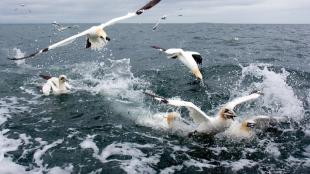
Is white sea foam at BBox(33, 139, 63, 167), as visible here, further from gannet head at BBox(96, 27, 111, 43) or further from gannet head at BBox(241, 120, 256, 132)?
gannet head at BBox(241, 120, 256, 132)

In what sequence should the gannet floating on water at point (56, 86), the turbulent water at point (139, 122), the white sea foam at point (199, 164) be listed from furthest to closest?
the gannet floating on water at point (56, 86) → the turbulent water at point (139, 122) → the white sea foam at point (199, 164)

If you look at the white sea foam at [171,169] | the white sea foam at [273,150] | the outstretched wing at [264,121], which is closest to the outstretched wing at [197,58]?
the outstretched wing at [264,121]

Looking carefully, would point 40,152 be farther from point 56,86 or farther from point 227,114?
point 56,86

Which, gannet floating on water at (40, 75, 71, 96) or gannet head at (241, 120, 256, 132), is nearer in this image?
gannet head at (241, 120, 256, 132)

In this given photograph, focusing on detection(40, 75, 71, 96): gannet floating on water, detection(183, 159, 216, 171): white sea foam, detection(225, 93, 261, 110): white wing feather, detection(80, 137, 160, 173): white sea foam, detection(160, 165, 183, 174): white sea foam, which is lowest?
detection(160, 165, 183, 174): white sea foam

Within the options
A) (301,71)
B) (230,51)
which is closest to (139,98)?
(301,71)

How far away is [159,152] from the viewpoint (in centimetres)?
1184

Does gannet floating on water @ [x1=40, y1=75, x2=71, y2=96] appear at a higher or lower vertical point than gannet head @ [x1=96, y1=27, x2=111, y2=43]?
lower

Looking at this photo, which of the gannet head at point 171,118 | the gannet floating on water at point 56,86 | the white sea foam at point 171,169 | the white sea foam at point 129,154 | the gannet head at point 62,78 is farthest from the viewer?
the gannet floating on water at point 56,86

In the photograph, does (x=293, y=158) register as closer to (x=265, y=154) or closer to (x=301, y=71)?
(x=265, y=154)

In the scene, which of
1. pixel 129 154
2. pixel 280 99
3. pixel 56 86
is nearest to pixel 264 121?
pixel 280 99

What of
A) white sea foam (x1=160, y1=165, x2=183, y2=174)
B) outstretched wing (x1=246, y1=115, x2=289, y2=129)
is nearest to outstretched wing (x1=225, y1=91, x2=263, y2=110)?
outstretched wing (x1=246, y1=115, x2=289, y2=129)

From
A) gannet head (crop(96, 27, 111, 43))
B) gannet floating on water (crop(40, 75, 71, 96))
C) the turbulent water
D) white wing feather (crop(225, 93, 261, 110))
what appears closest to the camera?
the turbulent water

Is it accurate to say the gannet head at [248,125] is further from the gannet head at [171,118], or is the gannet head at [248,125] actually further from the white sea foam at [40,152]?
the white sea foam at [40,152]
